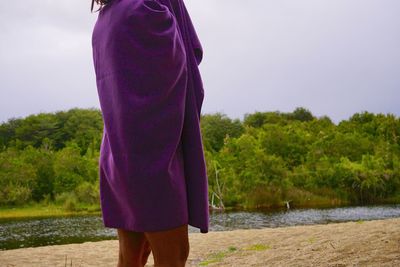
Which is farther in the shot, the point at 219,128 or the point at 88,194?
the point at 219,128

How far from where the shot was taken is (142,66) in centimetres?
125

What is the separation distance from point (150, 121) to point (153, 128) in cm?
2

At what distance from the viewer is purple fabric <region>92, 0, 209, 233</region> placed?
1207mm

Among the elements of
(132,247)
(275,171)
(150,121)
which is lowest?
(132,247)

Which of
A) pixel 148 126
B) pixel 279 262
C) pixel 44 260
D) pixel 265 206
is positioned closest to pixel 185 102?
pixel 148 126

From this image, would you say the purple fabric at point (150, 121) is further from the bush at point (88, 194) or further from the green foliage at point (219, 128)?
the green foliage at point (219, 128)

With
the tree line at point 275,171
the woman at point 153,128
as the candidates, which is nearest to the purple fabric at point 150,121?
the woman at point 153,128

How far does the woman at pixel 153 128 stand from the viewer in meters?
1.21

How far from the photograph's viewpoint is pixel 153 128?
121 cm

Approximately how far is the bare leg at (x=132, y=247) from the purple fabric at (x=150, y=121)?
0.06 metres

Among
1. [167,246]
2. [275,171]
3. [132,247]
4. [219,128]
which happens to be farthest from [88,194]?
[167,246]

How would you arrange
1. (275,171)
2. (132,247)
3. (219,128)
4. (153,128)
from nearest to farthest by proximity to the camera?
(153,128) → (132,247) → (275,171) → (219,128)

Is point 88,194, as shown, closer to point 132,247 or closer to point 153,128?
point 132,247

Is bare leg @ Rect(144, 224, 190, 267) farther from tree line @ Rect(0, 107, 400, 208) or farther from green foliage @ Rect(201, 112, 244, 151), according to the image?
green foliage @ Rect(201, 112, 244, 151)
